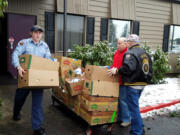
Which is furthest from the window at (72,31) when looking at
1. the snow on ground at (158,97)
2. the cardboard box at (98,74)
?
the cardboard box at (98,74)

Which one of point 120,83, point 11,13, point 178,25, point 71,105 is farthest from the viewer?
point 178,25

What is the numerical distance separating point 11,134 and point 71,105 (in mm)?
1183

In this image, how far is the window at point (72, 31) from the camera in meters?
7.91

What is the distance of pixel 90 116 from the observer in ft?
10.2

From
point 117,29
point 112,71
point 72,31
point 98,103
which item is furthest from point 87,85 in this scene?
point 117,29

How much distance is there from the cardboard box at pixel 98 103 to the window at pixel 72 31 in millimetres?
5104

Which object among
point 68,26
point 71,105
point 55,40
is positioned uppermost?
point 68,26

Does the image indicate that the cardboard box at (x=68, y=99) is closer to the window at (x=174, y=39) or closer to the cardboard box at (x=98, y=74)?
the cardboard box at (x=98, y=74)

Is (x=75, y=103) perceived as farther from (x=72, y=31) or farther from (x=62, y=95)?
(x=72, y=31)

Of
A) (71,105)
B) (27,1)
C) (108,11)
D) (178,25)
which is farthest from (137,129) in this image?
(178,25)

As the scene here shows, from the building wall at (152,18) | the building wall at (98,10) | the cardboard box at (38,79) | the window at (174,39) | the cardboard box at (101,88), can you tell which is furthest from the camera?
the window at (174,39)

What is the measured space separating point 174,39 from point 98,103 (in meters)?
9.89

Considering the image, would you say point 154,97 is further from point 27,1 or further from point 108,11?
point 27,1

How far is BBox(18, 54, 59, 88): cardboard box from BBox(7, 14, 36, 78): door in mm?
4405
